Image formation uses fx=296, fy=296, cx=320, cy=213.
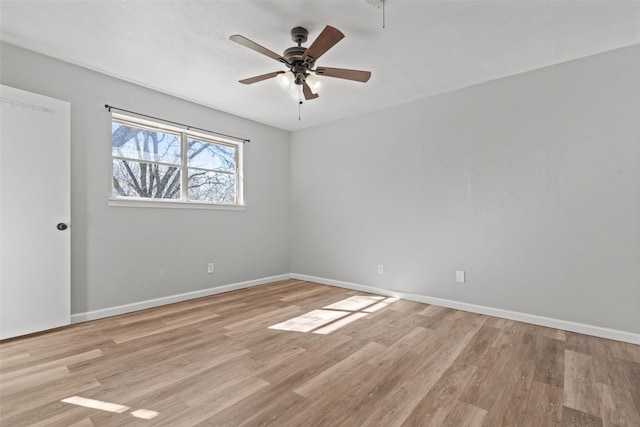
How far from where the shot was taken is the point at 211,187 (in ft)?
14.1

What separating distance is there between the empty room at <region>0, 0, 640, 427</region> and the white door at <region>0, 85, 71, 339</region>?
0.02 meters

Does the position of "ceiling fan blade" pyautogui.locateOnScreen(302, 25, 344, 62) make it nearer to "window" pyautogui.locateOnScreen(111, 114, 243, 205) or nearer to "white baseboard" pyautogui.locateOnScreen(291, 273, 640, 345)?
"window" pyautogui.locateOnScreen(111, 114, 243, 205)

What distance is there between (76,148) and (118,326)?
6.09 ft

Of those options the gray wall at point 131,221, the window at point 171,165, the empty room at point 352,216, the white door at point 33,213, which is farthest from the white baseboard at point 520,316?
the white door at point 33,213

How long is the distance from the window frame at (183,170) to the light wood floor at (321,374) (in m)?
1.31

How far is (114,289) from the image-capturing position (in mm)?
3229

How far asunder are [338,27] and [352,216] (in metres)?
2.65

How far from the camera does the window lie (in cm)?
342

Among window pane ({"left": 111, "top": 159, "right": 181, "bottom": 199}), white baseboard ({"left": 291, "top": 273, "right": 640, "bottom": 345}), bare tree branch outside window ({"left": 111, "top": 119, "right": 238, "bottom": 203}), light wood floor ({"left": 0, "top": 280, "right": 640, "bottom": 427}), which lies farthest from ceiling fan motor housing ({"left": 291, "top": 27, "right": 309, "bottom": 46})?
white baseboard ({"left": 291, "top": 273, "right": 640, "bottom": 345})

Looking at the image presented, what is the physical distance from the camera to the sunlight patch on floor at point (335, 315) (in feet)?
9.53

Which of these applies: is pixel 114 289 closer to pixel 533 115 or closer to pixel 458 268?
pixel 458 268

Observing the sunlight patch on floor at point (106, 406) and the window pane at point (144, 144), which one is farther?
the window pane at point (144, 144)

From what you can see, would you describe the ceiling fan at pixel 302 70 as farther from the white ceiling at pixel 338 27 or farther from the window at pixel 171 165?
the window at pixel 171 165

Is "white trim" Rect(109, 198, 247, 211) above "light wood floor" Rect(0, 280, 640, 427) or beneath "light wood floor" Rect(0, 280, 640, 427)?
above
